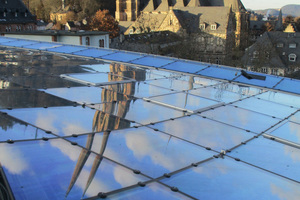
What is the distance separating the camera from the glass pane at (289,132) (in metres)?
5.76

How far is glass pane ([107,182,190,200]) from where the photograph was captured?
3322 millimetres

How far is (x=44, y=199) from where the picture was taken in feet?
10.1

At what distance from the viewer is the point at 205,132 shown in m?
5.66

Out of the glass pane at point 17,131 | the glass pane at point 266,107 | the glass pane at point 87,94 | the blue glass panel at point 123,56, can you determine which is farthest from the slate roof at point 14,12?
the glass pane at point 17,131

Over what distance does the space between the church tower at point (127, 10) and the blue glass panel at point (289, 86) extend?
74876mm

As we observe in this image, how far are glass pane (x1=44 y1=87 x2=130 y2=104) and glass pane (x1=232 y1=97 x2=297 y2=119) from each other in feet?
10.0

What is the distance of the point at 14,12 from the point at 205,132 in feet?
218

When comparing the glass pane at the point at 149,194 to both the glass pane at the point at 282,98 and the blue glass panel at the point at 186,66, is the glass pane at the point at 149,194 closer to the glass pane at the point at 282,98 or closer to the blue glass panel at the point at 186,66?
the glass pane at the point at 282,98

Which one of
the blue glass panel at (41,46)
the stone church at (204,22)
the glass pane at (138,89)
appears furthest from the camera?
the stone church at (204,22)

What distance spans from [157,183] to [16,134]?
236 centimetres

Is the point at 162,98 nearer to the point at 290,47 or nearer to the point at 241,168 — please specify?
the point at 241,168

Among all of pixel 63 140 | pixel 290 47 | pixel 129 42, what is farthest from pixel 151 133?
pixel 290 47

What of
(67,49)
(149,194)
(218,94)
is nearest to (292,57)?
(67,49)

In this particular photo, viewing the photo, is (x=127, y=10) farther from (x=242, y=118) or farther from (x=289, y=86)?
(x=242, y=118)
